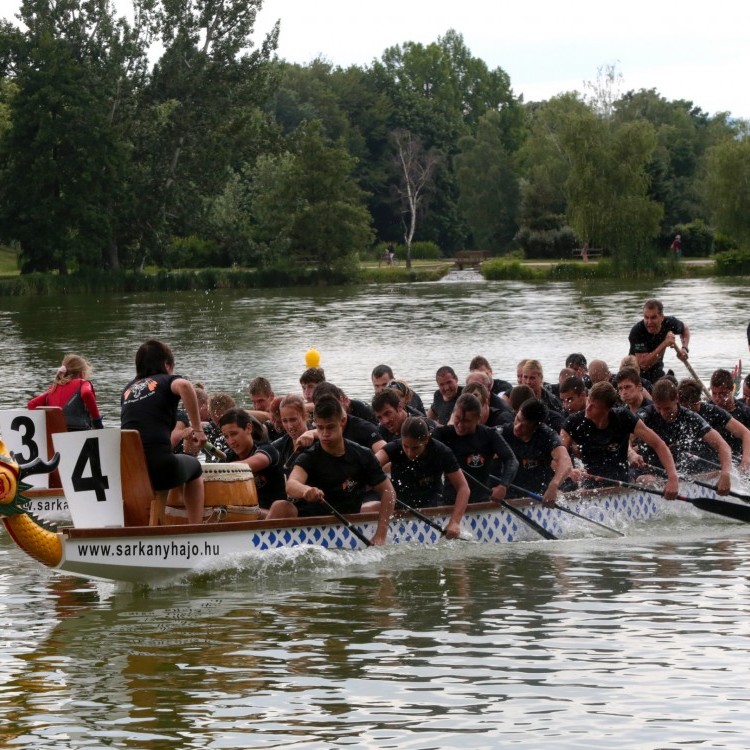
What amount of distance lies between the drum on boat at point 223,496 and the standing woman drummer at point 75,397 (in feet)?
9.86

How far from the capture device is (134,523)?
35.6ft

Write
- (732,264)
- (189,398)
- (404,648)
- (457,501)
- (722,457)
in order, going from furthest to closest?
(732,264)
(722,457)
(457,501)
(189,398)
(404,648)

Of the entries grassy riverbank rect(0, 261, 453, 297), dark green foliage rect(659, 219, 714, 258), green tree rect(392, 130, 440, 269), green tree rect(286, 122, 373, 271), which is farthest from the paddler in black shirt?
green tree rect(392, 130, 440, 269)

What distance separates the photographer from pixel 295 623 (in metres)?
10.4

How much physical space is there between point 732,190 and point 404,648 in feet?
210

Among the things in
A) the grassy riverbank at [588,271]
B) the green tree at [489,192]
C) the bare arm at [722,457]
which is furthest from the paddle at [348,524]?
the green tree at [489,192]

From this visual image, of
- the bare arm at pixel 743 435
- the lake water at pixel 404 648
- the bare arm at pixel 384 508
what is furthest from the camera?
the bare arm at pixel 743 435

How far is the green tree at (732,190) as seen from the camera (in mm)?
70188

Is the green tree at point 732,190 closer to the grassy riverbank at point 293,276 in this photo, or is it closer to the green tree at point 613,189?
the grassy riverbank at point 293,276

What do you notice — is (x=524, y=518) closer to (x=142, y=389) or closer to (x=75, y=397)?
(x=142, y=389)

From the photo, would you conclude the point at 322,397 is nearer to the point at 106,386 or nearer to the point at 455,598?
the point at 455,598

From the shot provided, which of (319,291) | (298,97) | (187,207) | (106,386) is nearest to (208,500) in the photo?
(106,386)

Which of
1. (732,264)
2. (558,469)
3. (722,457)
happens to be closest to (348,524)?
(558,469)

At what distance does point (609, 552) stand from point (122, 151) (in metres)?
58.2
